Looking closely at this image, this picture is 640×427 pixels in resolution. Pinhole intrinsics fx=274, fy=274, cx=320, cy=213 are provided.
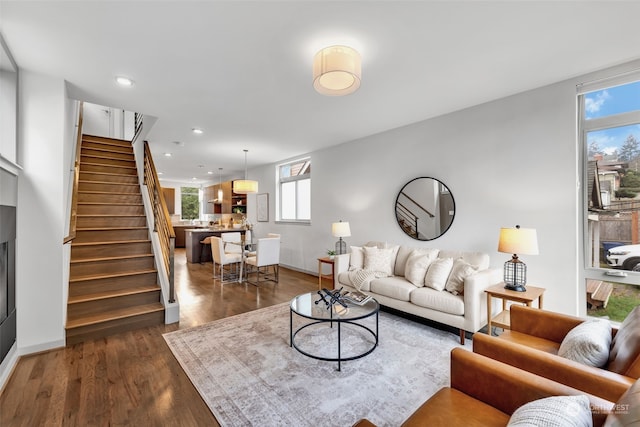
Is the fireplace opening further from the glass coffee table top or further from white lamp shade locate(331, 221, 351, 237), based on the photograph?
white lamp shade locate(331, 221, 351, 237)

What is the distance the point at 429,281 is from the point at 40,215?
163 inches

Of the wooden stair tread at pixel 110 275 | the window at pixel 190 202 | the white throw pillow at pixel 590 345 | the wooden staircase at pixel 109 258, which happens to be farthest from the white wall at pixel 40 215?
the window at pixel 190 202

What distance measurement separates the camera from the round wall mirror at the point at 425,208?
12.5ft

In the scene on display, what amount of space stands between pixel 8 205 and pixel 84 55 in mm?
1475

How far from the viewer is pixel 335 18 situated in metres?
1.95

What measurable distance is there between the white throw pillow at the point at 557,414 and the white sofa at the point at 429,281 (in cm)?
197

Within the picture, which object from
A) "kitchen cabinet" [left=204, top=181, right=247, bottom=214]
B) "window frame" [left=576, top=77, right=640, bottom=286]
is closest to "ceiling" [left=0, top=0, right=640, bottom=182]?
"window frame" [left=576, top=77, right=640, bottom=286]

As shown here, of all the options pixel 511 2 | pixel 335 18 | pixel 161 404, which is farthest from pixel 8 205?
pixel 511 2

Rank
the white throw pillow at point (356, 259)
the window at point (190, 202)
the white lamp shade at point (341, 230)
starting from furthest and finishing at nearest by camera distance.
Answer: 1. the window at point (190, 202)
2. the white lamp shade at point (341, 230)
3. the white throw pillow at point (356, 259)

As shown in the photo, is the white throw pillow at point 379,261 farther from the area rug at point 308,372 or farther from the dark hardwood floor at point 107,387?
the dark hardwood floor at point 107,387

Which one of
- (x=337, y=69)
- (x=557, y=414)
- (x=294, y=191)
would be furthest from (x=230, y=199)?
(x=557, y=414)

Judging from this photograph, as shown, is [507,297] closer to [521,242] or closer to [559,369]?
[521,242]

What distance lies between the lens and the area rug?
Result: 187 cm

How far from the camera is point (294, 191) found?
6.87m
